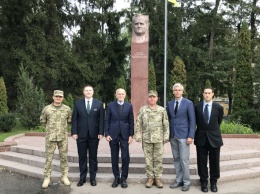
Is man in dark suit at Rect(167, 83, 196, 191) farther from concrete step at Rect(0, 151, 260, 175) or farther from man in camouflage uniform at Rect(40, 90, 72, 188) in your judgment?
man in camouflage uniform at Rect(40, 90, 72, 188)

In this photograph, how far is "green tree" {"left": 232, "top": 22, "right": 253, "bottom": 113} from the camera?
1431cm

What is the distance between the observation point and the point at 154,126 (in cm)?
477

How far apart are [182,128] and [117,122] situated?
1.13 m

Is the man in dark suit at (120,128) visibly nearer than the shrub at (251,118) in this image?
Yes

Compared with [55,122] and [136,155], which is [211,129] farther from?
[55,122]

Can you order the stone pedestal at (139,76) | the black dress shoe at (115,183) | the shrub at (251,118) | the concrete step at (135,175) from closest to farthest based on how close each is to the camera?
the black dress shoe at (115,183), the concrete step at (135,175), the stone pedestal at (139,76), the shrub at (251,118)

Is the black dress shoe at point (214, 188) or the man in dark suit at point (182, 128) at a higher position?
the man in dark suit at point (182, 128)

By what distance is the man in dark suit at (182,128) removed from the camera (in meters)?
4.72

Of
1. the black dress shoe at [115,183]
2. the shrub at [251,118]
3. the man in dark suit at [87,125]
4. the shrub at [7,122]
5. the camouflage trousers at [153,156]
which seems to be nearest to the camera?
the camouflage trousers at [153,156]

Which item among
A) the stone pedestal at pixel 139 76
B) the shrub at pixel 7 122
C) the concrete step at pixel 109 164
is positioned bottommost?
the concrete step at pixel 109 164

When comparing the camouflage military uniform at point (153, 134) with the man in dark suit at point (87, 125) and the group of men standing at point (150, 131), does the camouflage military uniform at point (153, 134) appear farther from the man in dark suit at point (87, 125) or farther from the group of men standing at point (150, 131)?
the man in dark suit at point (87, 125)

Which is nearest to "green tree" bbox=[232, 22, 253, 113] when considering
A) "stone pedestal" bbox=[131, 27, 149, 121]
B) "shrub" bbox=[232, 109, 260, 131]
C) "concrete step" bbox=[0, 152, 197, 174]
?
"shrub" bbox=[232, 109, 260, 131]

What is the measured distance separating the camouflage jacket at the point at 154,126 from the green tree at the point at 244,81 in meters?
10.6

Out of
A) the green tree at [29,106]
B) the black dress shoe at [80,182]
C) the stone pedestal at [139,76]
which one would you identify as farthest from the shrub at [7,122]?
the black dress shoe at [80,182]
